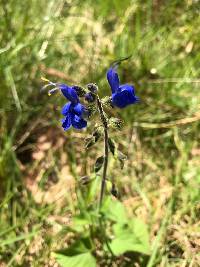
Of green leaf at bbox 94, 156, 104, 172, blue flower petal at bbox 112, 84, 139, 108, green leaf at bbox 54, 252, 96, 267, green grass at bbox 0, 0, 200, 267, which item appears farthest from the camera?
green grass at bbox 0, 0, 200, 267

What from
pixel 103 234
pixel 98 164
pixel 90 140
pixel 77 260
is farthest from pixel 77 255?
pixel 90 140

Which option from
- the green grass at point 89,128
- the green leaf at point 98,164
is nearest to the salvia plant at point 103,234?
the green leaf at point 98,164

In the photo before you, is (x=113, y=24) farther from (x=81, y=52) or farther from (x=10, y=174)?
(x=10, y=174)

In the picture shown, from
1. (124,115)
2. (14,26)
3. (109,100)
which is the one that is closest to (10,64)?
(14,26)

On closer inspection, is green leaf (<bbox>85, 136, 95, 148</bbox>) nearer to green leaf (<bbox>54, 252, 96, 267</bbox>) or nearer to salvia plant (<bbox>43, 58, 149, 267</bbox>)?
salvia plant (<bbox>43, 58, 149, 267</bbox>)

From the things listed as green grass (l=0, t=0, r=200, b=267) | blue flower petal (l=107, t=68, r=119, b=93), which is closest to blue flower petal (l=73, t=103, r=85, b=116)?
blue flower petal (l=107, t=68, r=119, b=93)

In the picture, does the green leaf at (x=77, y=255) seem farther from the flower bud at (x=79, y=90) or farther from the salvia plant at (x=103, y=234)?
the flower bud at (x=79, y=90)
